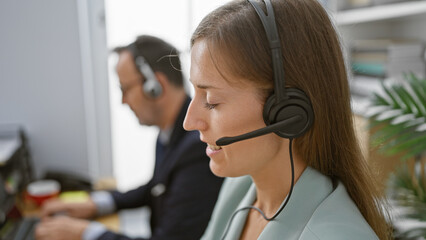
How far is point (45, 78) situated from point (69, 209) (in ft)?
2.73

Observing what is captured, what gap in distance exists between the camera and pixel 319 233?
0.60 metres

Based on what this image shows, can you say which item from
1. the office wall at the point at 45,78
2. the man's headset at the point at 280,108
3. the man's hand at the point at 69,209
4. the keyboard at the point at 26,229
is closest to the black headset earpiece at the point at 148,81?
the man's hand at the point at 69,209

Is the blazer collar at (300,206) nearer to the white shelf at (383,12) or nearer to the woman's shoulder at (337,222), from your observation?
the woman's shoulder at (337,222)

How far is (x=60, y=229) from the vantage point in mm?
1272

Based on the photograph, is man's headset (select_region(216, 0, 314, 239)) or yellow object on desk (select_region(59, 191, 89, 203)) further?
yellow object on desk (select_region(59, 191, 89, 203))

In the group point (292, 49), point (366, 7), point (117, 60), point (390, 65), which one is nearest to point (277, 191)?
point (292, 49)

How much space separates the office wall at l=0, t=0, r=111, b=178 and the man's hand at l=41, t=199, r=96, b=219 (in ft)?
1.98

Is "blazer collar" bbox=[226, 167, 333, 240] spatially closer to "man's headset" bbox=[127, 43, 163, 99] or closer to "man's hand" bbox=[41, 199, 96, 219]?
"man's headset" bbox=[127, 43, 163, 99]

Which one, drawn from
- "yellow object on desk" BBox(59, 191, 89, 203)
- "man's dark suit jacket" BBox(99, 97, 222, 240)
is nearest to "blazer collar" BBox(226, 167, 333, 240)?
"man's dark suit jacket" BBox(99, 97, 222, 240)

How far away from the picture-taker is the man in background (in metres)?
1.23

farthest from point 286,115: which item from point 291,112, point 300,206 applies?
point 300,206

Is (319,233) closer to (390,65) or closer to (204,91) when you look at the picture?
(204,91)

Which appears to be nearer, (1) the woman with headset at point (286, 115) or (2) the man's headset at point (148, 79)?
(1) the woman with headset at point (286, 115)

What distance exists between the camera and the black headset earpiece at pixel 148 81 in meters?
1.43
